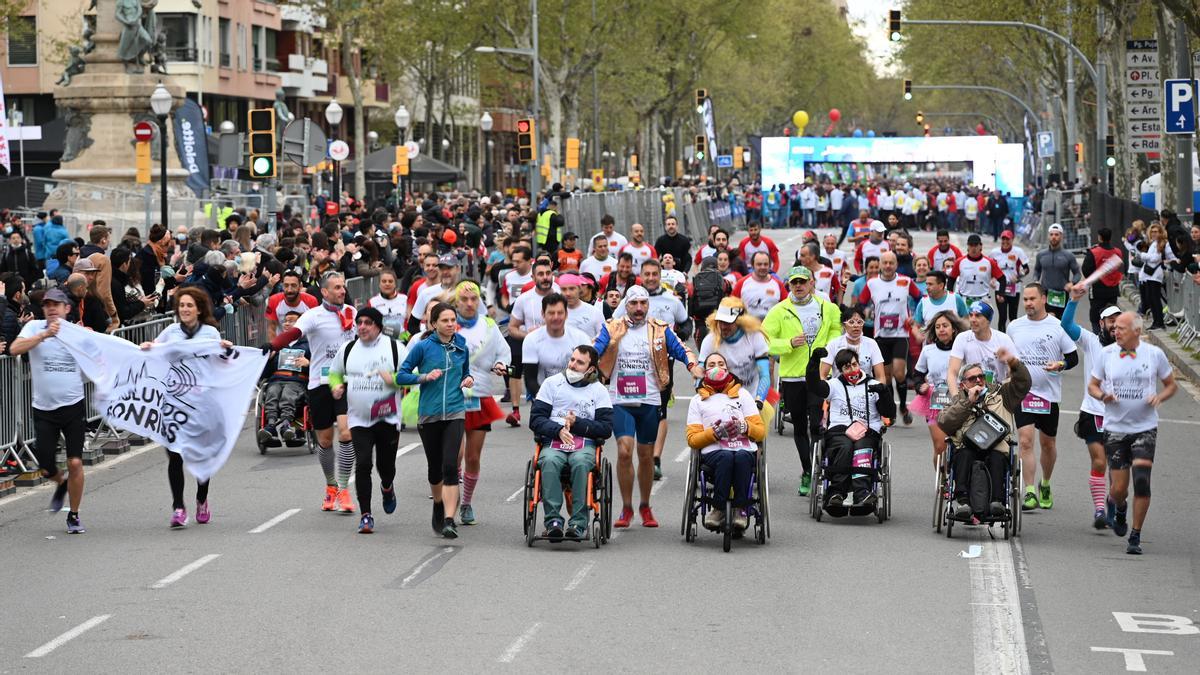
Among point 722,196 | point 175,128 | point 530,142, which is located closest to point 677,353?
point 175,128

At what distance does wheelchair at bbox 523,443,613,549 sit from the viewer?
1338 centimetres

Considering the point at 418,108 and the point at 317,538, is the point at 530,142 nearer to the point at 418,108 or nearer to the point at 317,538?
the point at 317,538

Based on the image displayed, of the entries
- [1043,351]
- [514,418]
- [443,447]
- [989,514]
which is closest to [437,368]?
[443,447]

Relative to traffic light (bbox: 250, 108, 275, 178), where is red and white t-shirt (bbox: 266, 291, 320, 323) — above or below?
below

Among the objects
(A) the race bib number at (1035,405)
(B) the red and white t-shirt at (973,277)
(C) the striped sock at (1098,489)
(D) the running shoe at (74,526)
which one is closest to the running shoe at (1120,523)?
(C) the striped sock at (1098,489)

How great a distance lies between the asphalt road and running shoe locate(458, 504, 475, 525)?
0.12 meters

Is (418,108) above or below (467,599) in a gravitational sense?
above

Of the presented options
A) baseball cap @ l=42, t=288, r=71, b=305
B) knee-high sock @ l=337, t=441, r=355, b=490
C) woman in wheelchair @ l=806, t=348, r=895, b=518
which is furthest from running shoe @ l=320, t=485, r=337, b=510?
woman in wheelchair @ l=806, t=348, r=895, b=518

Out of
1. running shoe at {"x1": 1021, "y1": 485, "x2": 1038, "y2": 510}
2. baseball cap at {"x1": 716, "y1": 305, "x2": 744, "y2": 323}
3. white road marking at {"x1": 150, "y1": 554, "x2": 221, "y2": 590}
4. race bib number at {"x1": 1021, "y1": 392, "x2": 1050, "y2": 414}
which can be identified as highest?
baseball cap at {"x1": 716, "y1": 305, "x2": 744, "y2": 323}

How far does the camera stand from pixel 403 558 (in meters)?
13.2

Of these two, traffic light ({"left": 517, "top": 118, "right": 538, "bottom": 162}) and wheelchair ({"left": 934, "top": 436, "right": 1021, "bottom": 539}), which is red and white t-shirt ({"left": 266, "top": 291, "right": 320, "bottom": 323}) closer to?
wheelchair ({"left": 934, "top": 436, "right": 1021, "bottom": 539})

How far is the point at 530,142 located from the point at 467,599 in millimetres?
29406

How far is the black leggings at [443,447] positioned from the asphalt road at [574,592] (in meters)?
0.47

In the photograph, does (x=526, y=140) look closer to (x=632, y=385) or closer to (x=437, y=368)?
(x=632, y=385)
